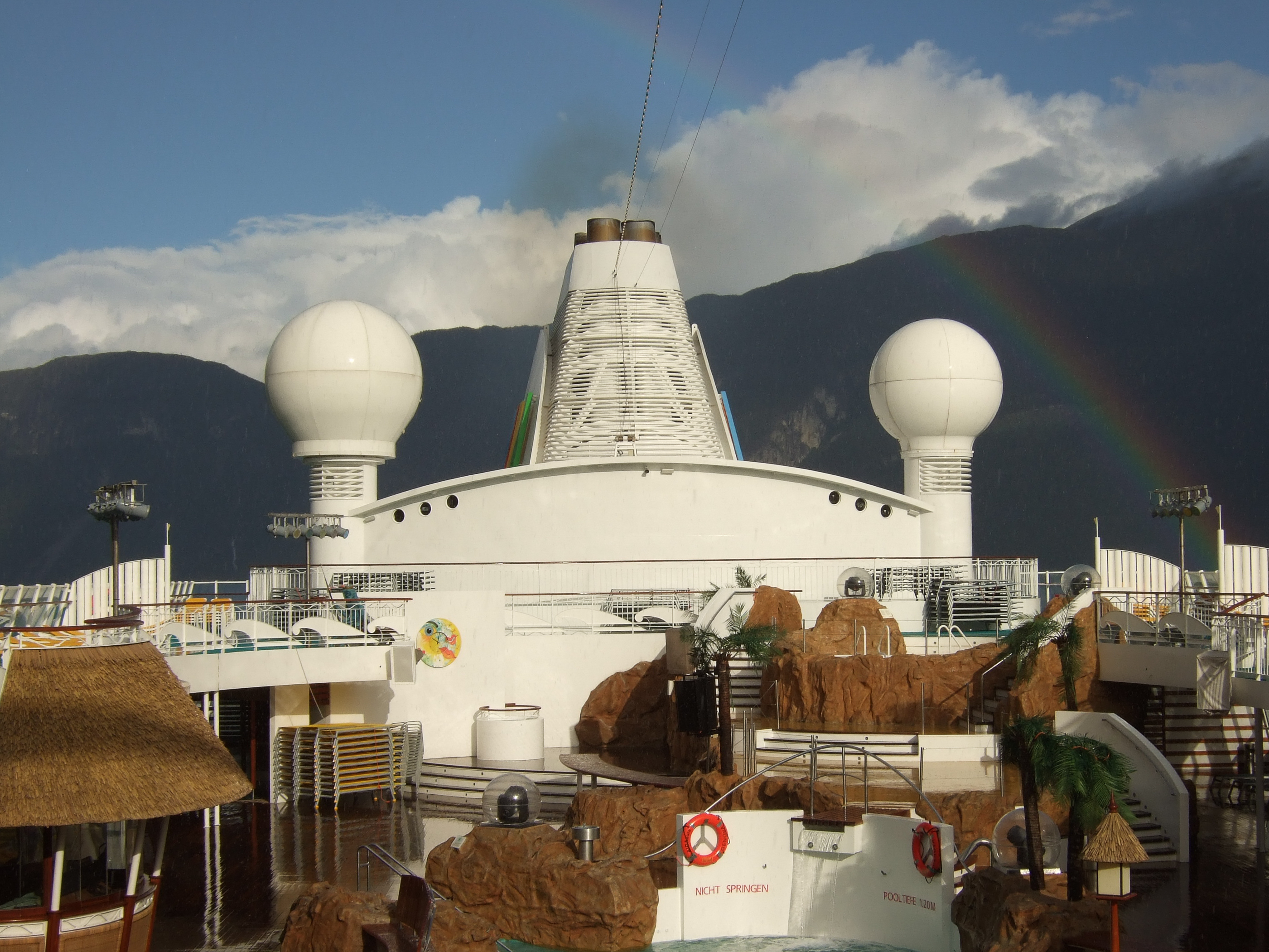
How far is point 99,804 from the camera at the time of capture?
35.3ft

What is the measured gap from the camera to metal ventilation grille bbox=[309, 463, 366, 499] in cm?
2725

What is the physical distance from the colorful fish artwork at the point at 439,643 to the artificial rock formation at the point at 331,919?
33.0 feet

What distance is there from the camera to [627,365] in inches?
1121

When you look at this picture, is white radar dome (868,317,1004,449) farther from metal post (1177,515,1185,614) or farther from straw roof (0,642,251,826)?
straw roof (0,642,251,826)

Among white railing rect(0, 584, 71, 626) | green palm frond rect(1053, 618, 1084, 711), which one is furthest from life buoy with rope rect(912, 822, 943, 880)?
white railing rect(0, 584, 71, 626)

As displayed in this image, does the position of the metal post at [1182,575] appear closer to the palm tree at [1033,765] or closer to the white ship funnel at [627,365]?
the palm tree at [1033,765]

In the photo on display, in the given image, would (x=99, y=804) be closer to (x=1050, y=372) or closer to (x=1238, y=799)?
(x=1238, y=799)

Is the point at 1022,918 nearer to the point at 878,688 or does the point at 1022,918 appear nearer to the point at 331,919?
the point at 331,919

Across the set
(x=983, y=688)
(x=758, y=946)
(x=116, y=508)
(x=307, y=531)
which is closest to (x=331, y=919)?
(x=758, y=946)

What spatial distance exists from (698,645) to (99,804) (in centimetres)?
912

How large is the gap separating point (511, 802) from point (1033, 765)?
5.48 m

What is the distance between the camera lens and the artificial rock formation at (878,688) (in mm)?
18531

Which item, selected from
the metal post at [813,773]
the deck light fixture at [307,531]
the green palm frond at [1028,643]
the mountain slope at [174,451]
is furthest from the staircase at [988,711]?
the mountain slope at [174,451]

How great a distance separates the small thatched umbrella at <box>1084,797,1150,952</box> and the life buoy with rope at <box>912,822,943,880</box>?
4.45ft
